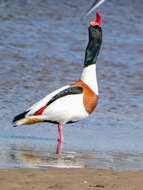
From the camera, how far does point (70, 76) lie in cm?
1123

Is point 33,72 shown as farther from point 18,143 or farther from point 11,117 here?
point 18,143

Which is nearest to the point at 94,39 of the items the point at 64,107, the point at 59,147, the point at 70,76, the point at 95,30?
the point at 95,30

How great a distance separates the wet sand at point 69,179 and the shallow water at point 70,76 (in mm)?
445

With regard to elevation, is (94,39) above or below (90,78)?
above

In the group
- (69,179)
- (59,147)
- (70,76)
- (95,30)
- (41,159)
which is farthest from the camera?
(70,76)

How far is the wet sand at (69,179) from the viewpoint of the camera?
4.97 metres

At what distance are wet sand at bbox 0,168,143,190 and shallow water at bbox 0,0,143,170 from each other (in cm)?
45

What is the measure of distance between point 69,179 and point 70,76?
6097 mm

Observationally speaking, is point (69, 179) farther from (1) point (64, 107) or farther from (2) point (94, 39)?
(2) point (94, 39)

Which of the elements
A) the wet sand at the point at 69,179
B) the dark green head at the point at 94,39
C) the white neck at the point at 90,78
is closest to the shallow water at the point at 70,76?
the wet sand at the point at 69,179

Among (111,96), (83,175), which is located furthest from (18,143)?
(111,96)

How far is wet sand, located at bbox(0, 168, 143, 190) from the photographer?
497 cm

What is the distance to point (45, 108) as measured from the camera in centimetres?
755

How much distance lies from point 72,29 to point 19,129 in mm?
7859
